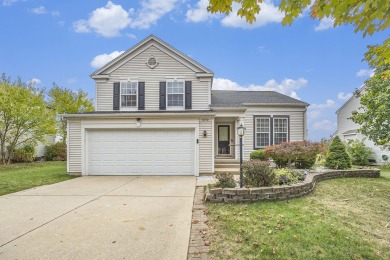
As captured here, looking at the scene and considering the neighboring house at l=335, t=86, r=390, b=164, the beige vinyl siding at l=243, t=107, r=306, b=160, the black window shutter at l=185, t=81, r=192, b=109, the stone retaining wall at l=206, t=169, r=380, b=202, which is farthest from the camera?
the neighboring house at l=335, t=86, r=390, b=164

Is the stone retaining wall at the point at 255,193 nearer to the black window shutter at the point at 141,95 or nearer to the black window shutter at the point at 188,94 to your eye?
the black window shutter at the point at 188,94

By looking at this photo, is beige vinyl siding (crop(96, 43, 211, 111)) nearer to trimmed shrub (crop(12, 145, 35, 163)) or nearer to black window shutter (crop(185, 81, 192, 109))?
black window shutter (crop(185, 81, 192, 109))

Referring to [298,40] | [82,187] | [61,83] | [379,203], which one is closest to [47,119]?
[61,83]

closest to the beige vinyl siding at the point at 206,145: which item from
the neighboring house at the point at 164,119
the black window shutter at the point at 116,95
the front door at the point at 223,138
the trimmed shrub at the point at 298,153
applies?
the neighboring house at the point at 164,119

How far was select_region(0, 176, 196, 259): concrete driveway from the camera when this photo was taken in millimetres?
3650

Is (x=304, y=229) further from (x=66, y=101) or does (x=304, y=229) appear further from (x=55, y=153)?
(x=66, y=101)

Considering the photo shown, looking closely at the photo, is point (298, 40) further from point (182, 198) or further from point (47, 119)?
point (47, 119)

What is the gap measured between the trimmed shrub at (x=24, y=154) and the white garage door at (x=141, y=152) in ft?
36.4

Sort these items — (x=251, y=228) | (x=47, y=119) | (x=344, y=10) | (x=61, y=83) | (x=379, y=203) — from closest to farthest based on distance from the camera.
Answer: (x=344, y=10), (x=251, y=228), (x=379, y=203), (x=47, y=119), (x=61, y=83)

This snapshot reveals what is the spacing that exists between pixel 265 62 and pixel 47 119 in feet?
55.8

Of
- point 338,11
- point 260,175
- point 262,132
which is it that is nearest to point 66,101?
point 262,132

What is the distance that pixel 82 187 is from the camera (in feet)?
28.5

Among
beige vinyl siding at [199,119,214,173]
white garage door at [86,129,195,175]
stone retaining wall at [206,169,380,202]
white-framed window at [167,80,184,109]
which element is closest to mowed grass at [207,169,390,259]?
stone retaining wall at [206,169,380,202]

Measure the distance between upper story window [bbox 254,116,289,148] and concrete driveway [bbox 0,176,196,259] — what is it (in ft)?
29.2
